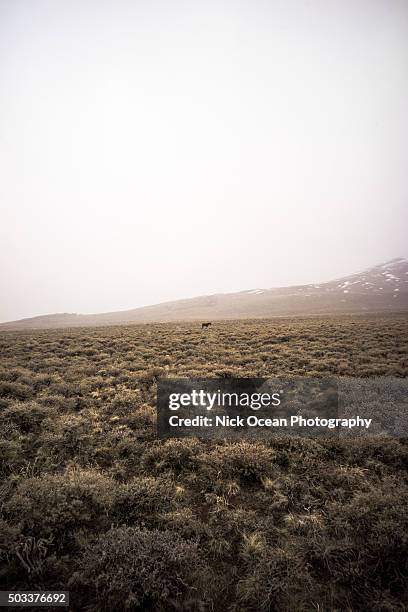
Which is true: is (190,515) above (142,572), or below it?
below

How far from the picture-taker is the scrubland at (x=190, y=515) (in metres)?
3.83

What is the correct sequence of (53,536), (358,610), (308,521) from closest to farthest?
(358,610) → (53,536) → (308,521)

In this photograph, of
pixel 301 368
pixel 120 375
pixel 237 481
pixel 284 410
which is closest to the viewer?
pixel 237 481

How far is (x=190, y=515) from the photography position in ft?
16.4

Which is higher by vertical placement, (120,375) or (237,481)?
(120,375)

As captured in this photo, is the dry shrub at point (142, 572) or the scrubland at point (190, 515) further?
the scrubland at point (190, 515)

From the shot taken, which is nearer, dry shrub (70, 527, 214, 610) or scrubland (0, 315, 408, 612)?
dry shrub (70, 527, 214, 610)

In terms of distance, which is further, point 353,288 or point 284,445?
point 353,288

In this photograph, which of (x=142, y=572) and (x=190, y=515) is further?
(x=190, y=515)

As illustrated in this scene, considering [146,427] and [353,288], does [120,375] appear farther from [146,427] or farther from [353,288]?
[353,288]

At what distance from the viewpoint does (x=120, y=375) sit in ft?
41.1

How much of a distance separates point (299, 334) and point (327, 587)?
20636 millimetres

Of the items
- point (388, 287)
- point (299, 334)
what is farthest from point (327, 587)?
point (388, 287)

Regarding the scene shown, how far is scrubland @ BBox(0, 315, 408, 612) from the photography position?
3826mm
